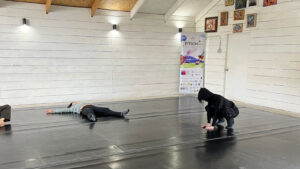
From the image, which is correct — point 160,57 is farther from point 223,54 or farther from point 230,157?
point 230,157

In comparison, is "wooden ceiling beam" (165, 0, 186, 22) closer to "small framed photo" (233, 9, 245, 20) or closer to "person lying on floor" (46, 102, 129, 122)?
"small framed photo" (233, 9, 245, 20)

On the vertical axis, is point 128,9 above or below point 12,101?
above

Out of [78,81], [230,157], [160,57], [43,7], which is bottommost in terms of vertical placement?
[230,157]

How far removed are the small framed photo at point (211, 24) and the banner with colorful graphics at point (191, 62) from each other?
0.26 metres

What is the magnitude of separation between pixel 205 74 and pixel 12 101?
5.56 metres

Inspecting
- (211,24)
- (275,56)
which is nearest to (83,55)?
(211,24)

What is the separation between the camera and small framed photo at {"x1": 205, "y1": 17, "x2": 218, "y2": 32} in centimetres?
815

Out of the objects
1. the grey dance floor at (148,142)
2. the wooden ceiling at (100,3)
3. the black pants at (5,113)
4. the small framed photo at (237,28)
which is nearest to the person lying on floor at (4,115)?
the black pants at (5,113)

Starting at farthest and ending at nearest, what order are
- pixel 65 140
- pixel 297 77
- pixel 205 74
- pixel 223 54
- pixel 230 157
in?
pixel 205 74, pixel 223 54, pixel 297 77, pixel 65 140, pixel 230 157

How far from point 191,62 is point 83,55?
3262mm

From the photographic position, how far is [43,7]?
668 cm

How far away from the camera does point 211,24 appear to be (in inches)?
326

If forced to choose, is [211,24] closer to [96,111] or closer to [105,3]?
[105,3]

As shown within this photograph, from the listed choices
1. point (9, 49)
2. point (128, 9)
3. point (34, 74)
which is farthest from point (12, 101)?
point (128, 9)
